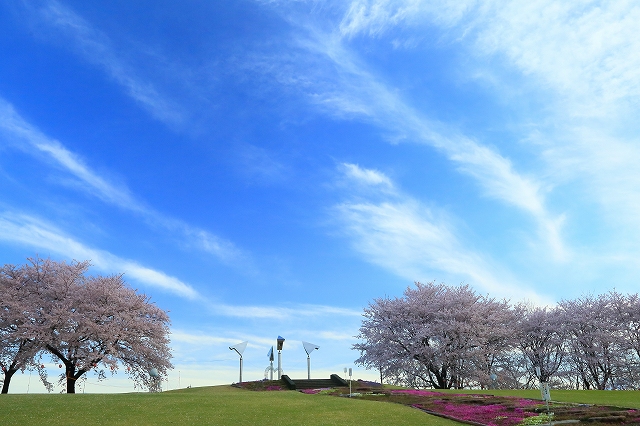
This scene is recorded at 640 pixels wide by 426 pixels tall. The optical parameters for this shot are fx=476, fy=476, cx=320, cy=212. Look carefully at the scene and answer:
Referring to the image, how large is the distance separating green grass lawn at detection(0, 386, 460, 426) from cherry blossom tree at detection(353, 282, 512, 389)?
2582 cm

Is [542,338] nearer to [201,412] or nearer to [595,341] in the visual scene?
[595,341]

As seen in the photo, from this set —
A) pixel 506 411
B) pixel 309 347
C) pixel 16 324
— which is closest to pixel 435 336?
pixel 309 347

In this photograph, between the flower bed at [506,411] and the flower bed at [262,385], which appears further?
the flower bed at [262,385]

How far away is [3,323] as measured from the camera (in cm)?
4172

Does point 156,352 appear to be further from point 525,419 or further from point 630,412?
point 630,412

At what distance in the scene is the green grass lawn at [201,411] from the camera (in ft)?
65.8

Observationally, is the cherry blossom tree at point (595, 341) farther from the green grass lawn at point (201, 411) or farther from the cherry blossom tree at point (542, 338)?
the green grass lawn at point (201, 411)

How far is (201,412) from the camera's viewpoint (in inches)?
883

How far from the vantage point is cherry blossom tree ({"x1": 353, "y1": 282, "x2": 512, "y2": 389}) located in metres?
50.7

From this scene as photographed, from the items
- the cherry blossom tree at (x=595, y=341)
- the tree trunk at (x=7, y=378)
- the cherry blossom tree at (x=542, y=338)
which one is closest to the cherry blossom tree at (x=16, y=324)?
the tree trunk at (x=7, y=378)

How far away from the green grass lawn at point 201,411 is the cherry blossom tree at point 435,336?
84.5 ft

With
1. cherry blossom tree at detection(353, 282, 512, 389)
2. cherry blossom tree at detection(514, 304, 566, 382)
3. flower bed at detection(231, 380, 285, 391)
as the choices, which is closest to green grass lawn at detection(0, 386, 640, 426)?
flower bed at detection(231, 380, 285, 391)

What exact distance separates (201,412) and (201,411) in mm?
350

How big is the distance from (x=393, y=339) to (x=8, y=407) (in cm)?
3901
